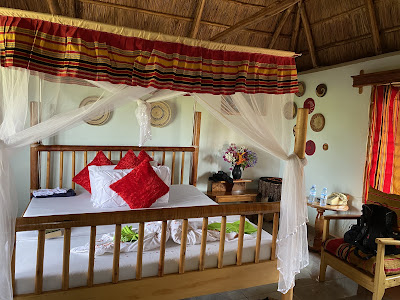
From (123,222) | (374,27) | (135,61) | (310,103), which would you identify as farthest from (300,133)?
(310,103)

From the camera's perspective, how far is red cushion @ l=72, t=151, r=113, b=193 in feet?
12.7

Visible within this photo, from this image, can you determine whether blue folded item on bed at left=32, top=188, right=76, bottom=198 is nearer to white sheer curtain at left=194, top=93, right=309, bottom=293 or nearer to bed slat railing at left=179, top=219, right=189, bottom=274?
bed slat railing at left=179, top=219, right=189, bottom=274

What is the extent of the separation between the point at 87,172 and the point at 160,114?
1300 mm

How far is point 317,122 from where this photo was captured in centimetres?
470

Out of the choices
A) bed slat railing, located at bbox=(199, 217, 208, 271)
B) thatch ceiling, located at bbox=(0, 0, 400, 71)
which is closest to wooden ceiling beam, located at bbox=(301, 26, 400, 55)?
thatch ceiling, located at bbox=(0, 0, 400, 71)

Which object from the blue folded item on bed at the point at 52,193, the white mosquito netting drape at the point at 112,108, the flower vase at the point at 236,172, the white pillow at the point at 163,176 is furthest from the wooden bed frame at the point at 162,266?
the flower vase at the point at 236,172

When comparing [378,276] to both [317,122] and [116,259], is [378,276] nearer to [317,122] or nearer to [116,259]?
[116,259]

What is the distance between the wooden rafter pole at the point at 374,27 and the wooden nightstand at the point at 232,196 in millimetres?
2549

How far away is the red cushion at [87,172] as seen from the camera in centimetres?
386

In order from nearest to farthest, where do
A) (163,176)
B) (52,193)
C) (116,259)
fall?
(116,259) → (163,176) → (52,193)

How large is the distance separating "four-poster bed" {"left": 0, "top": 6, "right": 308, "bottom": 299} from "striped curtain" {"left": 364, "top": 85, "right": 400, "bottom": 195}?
5.66 ft

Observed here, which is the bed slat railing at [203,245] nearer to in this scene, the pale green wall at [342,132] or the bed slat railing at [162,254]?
the bed slat railing at [162,254]

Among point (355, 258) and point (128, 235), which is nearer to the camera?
point (128, 235)

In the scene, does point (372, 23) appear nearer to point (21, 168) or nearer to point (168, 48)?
point (168, 48)
